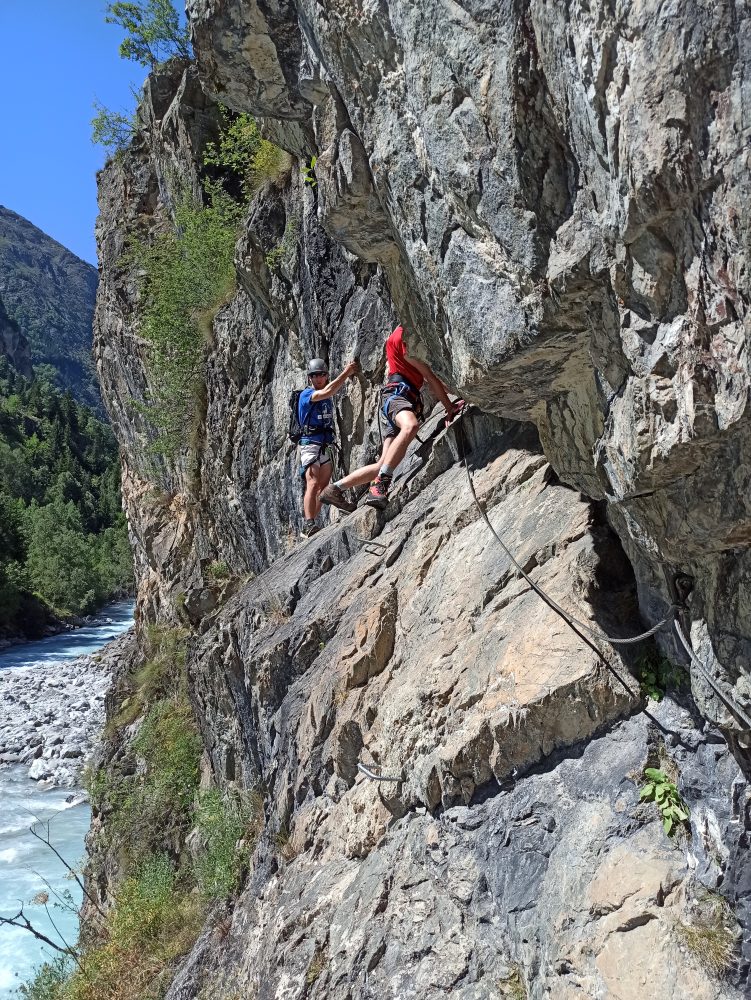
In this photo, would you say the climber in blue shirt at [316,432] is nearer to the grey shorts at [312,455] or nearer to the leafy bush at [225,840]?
the grey shorts at [312,455]

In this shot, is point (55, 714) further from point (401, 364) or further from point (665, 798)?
point (665, 798)

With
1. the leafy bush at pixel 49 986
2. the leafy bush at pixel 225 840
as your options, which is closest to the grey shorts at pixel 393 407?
the leafy bush at pixel 225 840

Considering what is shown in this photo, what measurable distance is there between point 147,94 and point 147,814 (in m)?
14.9

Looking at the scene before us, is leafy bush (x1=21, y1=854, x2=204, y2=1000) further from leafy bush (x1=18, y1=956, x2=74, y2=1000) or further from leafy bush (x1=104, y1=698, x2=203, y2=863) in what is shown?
leafy bush (x1=104, y1=698, x2=203, y2=863)

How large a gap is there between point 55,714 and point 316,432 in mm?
21933

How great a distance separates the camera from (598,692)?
13.3 feet

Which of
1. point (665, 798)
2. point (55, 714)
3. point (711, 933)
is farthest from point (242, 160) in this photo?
point (55, 714)

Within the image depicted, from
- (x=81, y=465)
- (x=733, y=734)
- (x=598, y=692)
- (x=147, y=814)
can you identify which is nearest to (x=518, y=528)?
(x=598, y=692)

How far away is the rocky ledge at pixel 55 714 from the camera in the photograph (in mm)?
22016

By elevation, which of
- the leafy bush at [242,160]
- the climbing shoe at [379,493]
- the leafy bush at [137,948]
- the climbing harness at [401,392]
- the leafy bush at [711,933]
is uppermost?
the leafy bush at [242,160]

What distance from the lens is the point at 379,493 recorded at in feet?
23.5

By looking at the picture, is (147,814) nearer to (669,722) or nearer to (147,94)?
(669,722)

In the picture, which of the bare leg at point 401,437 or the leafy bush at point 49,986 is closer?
the bare leg at point 401,437

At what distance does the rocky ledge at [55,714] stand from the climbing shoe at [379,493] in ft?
52.3
